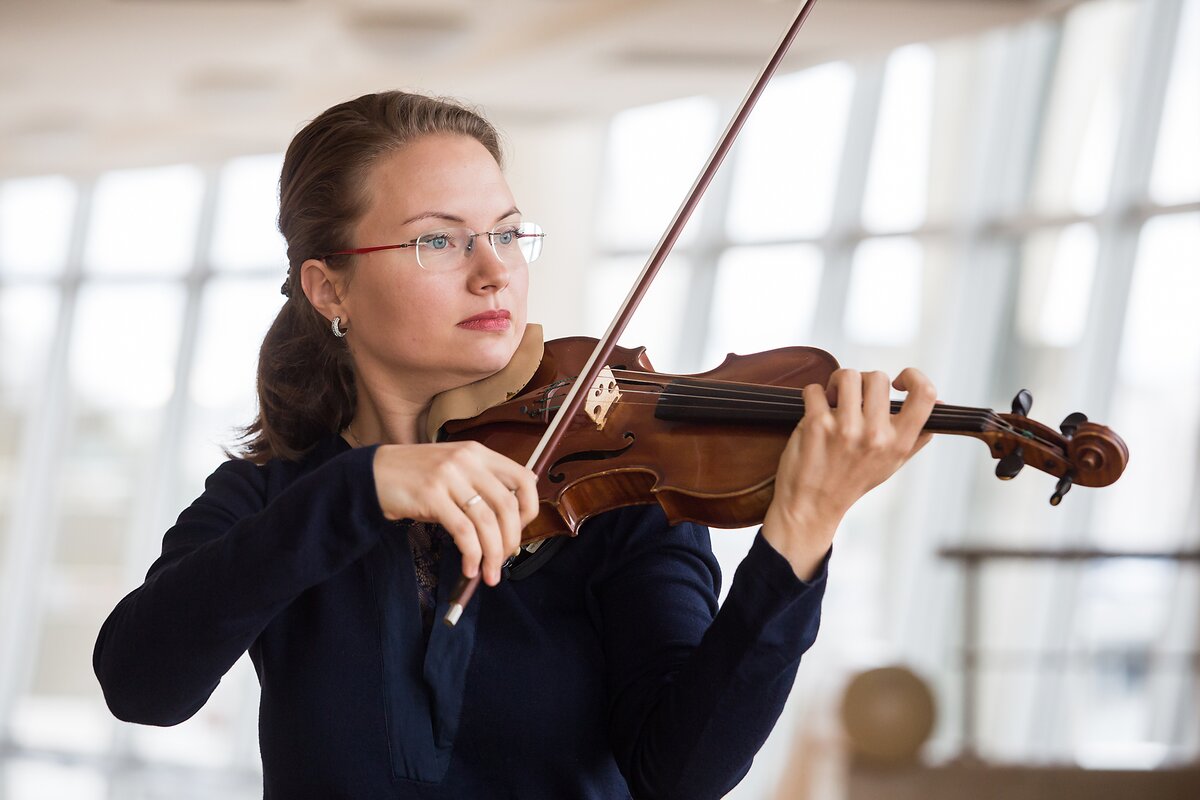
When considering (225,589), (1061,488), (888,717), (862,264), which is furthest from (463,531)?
(862,264)

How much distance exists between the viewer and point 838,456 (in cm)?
121

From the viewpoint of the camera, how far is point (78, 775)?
793 centimetres

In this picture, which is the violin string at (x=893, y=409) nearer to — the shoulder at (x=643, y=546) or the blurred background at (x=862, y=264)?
the shoulder at (x=643, y=546)

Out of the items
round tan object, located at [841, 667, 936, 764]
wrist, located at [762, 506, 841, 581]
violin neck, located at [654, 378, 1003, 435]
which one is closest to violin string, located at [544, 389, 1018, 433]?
violin neck, located at [654, 378, 1003, 435]

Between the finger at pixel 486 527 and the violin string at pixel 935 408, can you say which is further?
the violin string at pixel 935 408

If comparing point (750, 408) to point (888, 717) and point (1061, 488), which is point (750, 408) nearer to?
point (1061, 488)

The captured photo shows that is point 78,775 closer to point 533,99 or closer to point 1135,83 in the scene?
point 533,99

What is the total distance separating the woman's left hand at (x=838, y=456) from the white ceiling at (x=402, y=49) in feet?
13.0

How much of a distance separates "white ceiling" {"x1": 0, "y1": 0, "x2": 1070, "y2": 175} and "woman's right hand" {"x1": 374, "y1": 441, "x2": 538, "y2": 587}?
4095mm

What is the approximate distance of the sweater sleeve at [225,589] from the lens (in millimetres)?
1167

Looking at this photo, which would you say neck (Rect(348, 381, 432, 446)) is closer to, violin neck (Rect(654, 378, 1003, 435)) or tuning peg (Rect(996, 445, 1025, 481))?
violin neck (Rect(654, 378, 1003, 435))

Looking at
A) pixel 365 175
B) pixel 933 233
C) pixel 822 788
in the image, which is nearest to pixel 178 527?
pixel 365 175

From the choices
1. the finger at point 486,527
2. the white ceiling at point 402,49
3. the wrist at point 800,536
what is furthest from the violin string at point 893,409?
the white ceiling at point 402,49

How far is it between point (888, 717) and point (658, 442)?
2.64 metres
